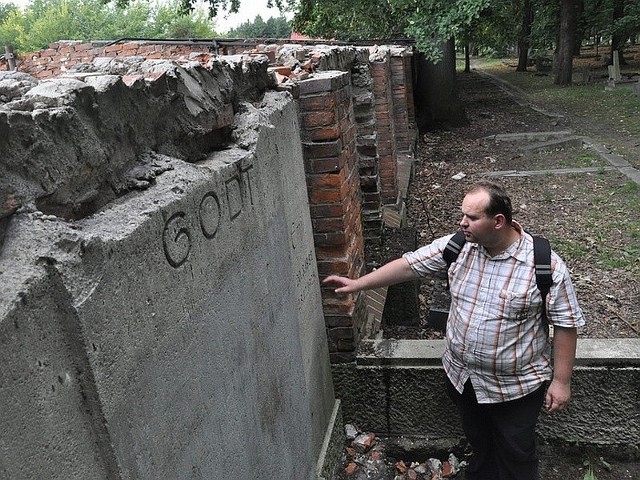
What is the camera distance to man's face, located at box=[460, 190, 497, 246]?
263 centimetres

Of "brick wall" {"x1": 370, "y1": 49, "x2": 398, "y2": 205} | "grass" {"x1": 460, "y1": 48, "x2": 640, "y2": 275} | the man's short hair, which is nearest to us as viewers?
the man's short hair

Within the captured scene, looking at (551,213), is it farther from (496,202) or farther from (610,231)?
(496,202)

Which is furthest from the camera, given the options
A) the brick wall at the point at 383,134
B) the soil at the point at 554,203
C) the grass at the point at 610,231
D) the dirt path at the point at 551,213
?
the brick wall at the point at 383,134

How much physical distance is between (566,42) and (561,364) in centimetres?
2311

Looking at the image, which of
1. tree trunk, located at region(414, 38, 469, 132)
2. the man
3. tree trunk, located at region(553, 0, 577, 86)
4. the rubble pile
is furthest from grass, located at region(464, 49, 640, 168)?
the man

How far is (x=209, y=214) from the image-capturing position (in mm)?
1891

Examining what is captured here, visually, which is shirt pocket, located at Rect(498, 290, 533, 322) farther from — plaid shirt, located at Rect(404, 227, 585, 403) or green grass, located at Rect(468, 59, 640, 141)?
green grass, located at Rect(468, 59, 640, 141)

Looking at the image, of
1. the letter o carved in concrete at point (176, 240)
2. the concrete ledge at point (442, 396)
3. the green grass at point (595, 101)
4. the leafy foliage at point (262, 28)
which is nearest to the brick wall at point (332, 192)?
the concrete ledge at point (442, 396)

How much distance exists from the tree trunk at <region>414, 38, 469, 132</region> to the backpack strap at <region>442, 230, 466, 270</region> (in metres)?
12.8

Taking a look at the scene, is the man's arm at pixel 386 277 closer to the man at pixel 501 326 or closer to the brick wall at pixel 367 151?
the man at pixel 501 326

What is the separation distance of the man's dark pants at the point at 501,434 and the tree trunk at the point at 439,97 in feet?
41.8

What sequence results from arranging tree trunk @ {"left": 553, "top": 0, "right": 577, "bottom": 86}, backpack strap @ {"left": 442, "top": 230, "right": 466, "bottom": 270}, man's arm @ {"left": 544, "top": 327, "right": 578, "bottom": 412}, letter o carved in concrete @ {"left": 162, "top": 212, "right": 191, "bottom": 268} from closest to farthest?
1. letter o carved in concrete @ {"left": 162, "top": 212, "right": 191, "bottom": 268}
2. man's arm @ {"left": 544, "top": 327, "right": 578, "bottom": 412}
3. backpack strap @ {"left": 442, "top": 230, "right": 466, "bottom": 270}
4. tree trunk @ {"left": 553, "top": 0, "right": 577, "bottom": 86}

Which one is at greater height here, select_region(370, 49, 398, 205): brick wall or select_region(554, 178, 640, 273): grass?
select_region(370, 49, 398, 205): brick wall

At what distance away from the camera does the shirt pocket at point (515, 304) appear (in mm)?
2686
